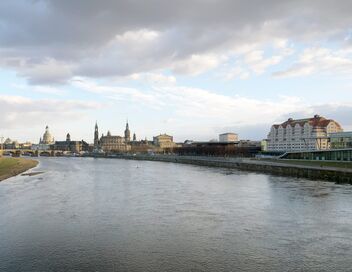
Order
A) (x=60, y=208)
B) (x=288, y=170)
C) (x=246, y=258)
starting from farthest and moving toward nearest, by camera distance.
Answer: (x=288, y=170)
(x=60, y=208)
(x=246, y=258)

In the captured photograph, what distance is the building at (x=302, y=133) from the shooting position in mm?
129250

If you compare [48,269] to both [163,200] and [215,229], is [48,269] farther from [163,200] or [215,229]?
[163,200]

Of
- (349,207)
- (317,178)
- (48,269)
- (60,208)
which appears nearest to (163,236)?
(48,269)

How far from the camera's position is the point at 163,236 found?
784 inches

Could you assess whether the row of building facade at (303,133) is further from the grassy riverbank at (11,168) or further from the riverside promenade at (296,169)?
the grassy riverbank at (11,168)

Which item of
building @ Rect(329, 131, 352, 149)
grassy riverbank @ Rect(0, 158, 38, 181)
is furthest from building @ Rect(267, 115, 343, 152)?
grassy riverbank @ Rect(0, 158, 38, 181)

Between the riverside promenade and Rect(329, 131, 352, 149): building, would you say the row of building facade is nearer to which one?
the riverside promenade

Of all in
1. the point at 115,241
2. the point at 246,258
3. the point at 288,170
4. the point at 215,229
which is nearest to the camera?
the point at 246,258

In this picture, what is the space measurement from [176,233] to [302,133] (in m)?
126

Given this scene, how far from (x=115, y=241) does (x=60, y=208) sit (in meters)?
10.9

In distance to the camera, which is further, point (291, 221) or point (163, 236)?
point (291, 221)

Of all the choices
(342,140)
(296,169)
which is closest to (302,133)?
(342,140)

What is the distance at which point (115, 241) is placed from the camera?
19.0 meters

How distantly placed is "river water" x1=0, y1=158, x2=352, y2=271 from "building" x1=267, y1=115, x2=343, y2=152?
97839mm
